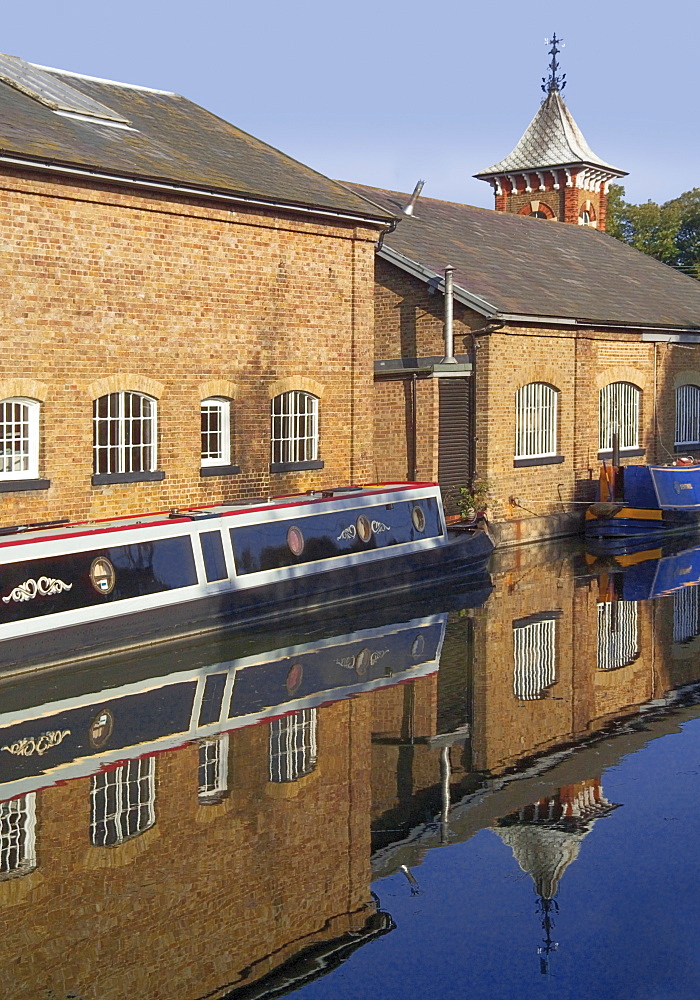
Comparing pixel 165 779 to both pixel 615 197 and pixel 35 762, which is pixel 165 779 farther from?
pixel 615 197

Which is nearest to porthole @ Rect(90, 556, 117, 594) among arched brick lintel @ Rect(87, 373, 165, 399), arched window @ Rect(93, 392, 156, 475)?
arched window @ Rect(93, 392, 156, 475)

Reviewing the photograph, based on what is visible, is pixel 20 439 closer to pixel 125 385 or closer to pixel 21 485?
pixel 21 485

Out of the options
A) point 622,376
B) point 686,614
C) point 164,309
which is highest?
point 164,309

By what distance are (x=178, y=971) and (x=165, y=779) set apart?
2.81 metres

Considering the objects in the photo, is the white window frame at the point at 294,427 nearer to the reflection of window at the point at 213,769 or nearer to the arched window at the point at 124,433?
the arched window at the point at 124,433

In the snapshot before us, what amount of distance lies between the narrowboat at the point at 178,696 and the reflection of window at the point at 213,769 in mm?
24

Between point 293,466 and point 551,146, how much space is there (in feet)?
75.7

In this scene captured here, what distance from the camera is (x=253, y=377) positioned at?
56.2 feet

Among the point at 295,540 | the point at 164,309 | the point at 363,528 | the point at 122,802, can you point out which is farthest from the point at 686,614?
the point at 122,802

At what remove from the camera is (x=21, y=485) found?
14148mm

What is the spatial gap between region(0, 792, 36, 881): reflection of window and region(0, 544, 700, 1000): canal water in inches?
0.8

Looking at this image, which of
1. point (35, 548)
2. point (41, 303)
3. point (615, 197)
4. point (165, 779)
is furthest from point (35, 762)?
point (615, 197)

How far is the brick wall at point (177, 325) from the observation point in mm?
14289

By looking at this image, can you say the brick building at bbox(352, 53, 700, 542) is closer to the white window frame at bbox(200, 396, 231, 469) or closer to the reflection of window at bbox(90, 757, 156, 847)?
the white window frame at bbox(200, 396, 231, 469)
